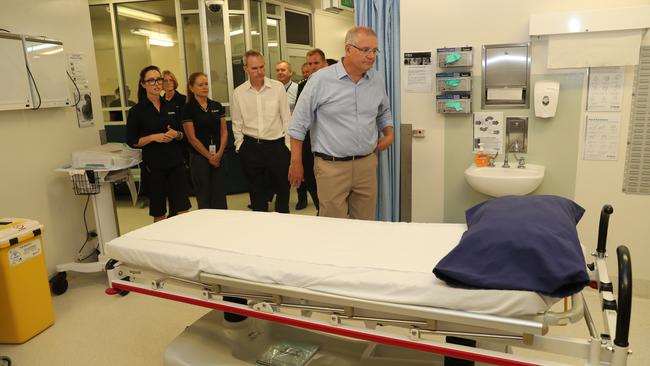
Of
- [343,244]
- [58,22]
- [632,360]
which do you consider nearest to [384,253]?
[343,244]

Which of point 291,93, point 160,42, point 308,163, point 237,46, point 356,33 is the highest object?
point 160,42

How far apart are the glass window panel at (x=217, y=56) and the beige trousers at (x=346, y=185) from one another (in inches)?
133

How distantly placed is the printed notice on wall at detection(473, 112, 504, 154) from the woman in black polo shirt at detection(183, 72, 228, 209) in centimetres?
201

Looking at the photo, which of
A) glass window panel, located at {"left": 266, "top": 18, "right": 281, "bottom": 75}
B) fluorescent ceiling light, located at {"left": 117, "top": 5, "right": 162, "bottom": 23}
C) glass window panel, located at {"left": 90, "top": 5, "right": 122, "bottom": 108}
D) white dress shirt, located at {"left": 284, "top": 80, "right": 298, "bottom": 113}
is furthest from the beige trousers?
fluorescent ceiling light, located at {"left": 117, "top": 5, "right": 162, "bottom": 23}

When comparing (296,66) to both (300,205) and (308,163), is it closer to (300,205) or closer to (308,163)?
(300,205)

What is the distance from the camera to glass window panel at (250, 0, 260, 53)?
618 centimetres

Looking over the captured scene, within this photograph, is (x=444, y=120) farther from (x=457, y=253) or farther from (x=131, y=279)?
(x=131, y=279)

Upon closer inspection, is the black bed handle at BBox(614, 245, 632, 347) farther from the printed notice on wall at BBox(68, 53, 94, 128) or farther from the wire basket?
the printed notice on wall at BBox(68, 53, 94, 128)

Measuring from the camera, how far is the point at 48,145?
328cm

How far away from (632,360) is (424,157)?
5.30 ft

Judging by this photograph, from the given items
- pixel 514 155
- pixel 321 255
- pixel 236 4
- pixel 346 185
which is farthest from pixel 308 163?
pixel 236 4

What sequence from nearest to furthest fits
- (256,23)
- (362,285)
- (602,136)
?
1. (362,285)
2. (602,136)
3. (256,23)

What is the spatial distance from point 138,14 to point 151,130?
4022 millimetres

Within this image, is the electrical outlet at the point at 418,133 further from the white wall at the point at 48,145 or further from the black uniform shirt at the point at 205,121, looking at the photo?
the white wall at the point at 48,145
